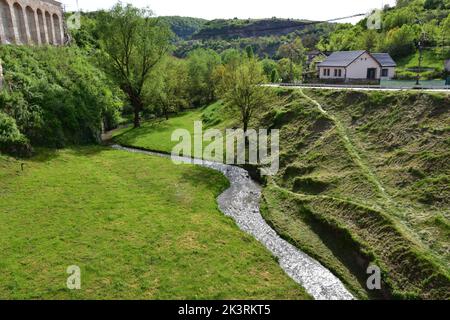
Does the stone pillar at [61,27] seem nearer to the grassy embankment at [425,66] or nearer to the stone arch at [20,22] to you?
the stone arch at [20,22]

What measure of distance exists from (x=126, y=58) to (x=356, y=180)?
1616 inches

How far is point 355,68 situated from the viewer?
61969 mm

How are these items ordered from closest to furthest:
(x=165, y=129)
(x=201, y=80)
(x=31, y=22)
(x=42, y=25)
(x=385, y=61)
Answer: (x=31, y=22)
(x=165, y=129)
(x=42, y=25)
(x=385, y=61)
(x=201, y=80)

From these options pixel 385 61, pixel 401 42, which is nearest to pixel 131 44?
pixel 385 61

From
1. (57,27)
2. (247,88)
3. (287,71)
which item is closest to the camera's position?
(247,88)

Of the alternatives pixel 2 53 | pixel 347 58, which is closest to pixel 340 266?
pixel 2 53

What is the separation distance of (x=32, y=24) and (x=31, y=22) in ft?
1.02

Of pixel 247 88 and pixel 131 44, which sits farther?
pixel 131 44

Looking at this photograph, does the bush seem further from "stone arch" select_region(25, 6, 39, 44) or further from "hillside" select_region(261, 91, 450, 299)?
"stone arch" select_region(25, 6, 39, 44)

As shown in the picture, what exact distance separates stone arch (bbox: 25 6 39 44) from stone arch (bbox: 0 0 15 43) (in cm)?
624

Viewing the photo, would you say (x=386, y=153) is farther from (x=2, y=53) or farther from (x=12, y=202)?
(x=2, y=53)

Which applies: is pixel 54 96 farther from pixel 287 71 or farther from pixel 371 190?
pixel 287 71

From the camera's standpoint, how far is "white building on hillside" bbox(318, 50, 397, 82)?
2430 inches

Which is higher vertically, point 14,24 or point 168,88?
point 14,24
